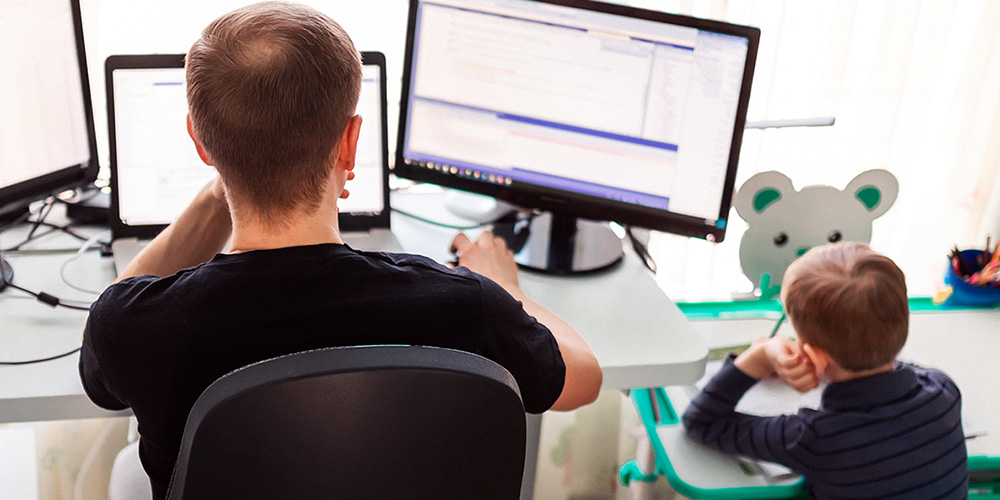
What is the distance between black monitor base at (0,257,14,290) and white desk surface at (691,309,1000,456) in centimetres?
106

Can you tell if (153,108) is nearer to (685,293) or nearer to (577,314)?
(577,314)

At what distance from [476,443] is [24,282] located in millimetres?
908

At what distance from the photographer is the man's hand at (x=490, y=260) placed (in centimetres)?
123

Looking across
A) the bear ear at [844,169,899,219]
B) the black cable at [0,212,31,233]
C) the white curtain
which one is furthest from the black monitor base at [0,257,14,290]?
the white curtain

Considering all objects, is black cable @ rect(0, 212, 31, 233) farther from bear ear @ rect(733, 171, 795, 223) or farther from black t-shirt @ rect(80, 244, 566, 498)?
bear ear @ rect(733, 171, 795, 223)

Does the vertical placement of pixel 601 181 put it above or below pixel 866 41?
below

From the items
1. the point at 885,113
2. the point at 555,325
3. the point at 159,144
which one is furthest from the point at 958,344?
the point at 159,144

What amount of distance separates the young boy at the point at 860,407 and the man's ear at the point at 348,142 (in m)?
0.67

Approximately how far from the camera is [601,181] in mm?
1400

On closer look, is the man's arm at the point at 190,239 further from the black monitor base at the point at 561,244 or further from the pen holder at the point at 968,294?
the pen holder at the point at 968,294

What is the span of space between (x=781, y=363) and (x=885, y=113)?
138 cm

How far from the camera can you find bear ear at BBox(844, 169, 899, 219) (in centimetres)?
151

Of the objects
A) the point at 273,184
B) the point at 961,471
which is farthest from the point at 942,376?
the point at 273,184

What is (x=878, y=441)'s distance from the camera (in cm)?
116
